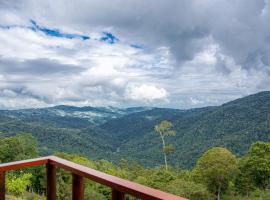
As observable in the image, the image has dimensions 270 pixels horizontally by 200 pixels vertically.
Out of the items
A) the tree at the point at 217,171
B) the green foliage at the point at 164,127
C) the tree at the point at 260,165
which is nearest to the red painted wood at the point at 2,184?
the tree at the point at 217,171

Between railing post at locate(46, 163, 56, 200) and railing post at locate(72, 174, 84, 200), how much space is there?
1.13 feet

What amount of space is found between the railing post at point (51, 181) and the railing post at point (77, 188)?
0.35 meters

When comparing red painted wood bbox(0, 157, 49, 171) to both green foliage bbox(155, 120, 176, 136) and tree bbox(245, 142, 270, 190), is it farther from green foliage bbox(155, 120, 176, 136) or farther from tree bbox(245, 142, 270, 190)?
green foliage bbox(155, 120, 176, 136)

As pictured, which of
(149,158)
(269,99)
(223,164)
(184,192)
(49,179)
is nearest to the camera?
(49,179)

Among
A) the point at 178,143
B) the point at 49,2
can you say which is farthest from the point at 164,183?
the point at 178,143

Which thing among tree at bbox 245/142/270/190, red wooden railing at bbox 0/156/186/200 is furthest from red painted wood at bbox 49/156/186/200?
tree at bbox 245/142/270/190

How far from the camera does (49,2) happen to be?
8.41 meters

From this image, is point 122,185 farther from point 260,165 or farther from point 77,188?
point 260,165

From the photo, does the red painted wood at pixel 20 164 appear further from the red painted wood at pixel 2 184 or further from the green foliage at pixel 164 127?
the green foliage at pixel 164 127

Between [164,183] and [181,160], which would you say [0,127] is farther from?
[164,183]

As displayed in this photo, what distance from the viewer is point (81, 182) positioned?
1.84m

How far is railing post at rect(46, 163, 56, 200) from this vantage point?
218cm

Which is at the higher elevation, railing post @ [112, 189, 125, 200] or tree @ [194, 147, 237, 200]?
railing post @ [112, 189, 125, 200]

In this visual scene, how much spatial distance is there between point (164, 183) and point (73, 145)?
277 ft
